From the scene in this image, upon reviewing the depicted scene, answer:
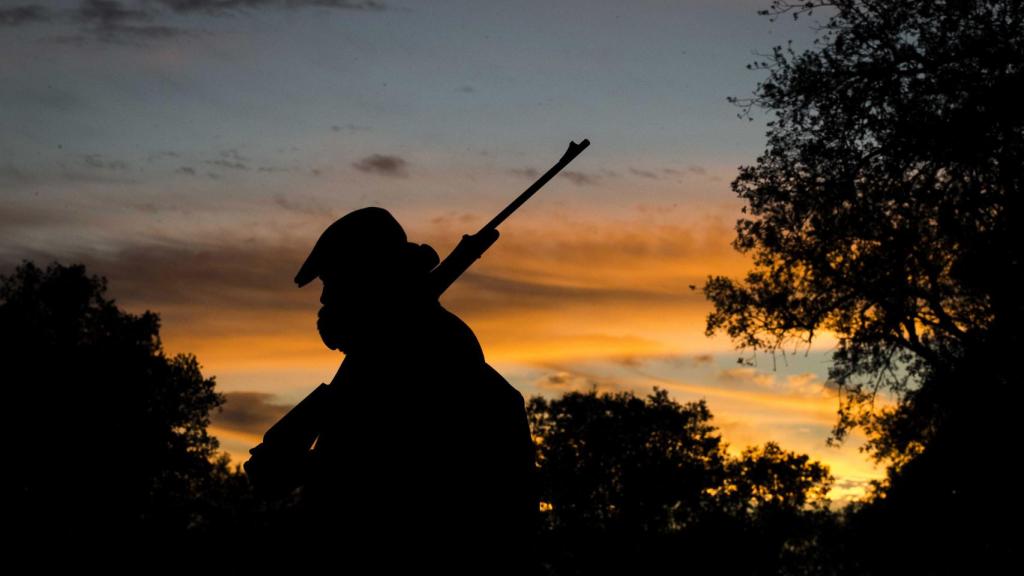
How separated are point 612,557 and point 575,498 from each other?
252 inches

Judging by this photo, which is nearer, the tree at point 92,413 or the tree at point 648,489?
the tree at point 92,413

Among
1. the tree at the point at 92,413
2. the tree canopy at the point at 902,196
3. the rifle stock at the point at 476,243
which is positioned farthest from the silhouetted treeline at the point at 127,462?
the rifle stock at the point at 476,243

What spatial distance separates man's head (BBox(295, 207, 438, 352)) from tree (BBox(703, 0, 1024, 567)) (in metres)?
19.7

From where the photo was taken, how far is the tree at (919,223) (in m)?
22.5

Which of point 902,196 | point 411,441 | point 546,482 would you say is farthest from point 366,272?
point 546,482

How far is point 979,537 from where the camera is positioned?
25.7 m

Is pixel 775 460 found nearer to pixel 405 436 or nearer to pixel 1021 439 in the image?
pixel 1021 439

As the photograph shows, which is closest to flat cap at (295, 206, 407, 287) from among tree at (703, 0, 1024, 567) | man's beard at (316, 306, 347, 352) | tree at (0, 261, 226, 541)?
man's beard at (316, 306, 347, 352)

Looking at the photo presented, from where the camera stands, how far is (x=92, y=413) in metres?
61.4

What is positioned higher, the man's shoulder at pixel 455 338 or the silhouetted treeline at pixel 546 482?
the silhouetted treeline at pixel 546 482

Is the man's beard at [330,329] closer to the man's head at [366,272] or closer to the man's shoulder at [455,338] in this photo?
the man's head at [366,272]

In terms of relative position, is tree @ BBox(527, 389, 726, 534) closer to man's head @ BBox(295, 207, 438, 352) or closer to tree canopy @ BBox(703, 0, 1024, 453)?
tree canopy @ BBox(703, 0, 1024, 453)

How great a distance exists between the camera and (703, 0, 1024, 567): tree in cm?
2250

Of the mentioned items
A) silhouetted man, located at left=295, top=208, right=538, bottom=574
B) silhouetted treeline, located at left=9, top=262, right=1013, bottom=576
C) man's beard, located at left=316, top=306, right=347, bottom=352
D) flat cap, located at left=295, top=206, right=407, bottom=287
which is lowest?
silhouetted man, located at left=295, top=208, right=538, bottom=574
